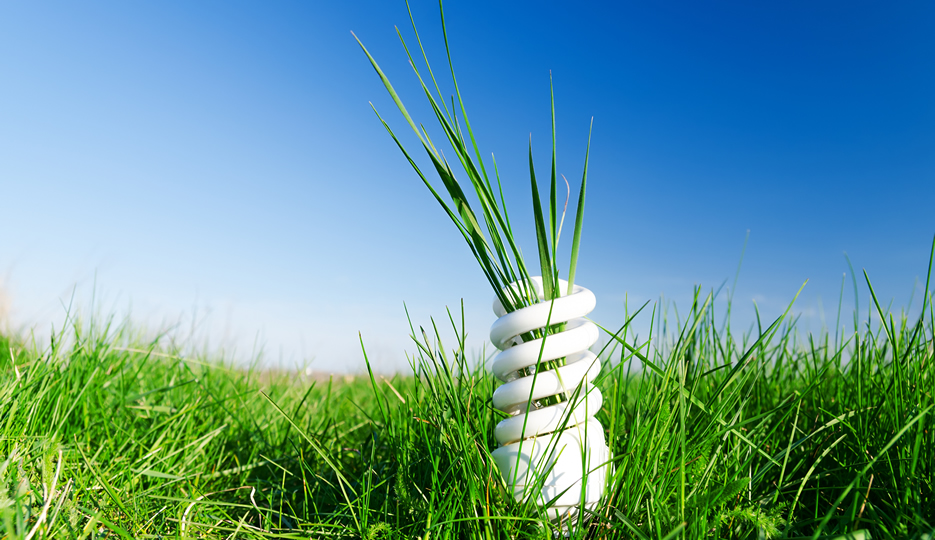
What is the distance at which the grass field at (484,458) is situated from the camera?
4.21 ft

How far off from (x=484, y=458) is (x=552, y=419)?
26 cm

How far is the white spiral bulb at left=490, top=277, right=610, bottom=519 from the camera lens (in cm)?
126

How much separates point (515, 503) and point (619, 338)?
0.47 meters

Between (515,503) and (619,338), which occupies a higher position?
(619,338)

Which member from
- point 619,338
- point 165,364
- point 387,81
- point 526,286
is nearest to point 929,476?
point 619,338

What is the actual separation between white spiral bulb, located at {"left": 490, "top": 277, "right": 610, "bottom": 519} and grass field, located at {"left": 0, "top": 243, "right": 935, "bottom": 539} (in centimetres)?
6

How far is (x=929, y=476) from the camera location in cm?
130

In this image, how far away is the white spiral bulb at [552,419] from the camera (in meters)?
1.26

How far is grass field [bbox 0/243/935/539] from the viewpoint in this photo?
4.21ft

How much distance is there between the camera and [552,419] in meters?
1.27

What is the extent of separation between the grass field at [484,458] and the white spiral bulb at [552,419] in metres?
0.06

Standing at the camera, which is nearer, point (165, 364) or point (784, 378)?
point (784, 378)

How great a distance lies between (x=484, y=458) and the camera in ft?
4.68

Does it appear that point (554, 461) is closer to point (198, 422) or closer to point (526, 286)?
point (526, 286)
